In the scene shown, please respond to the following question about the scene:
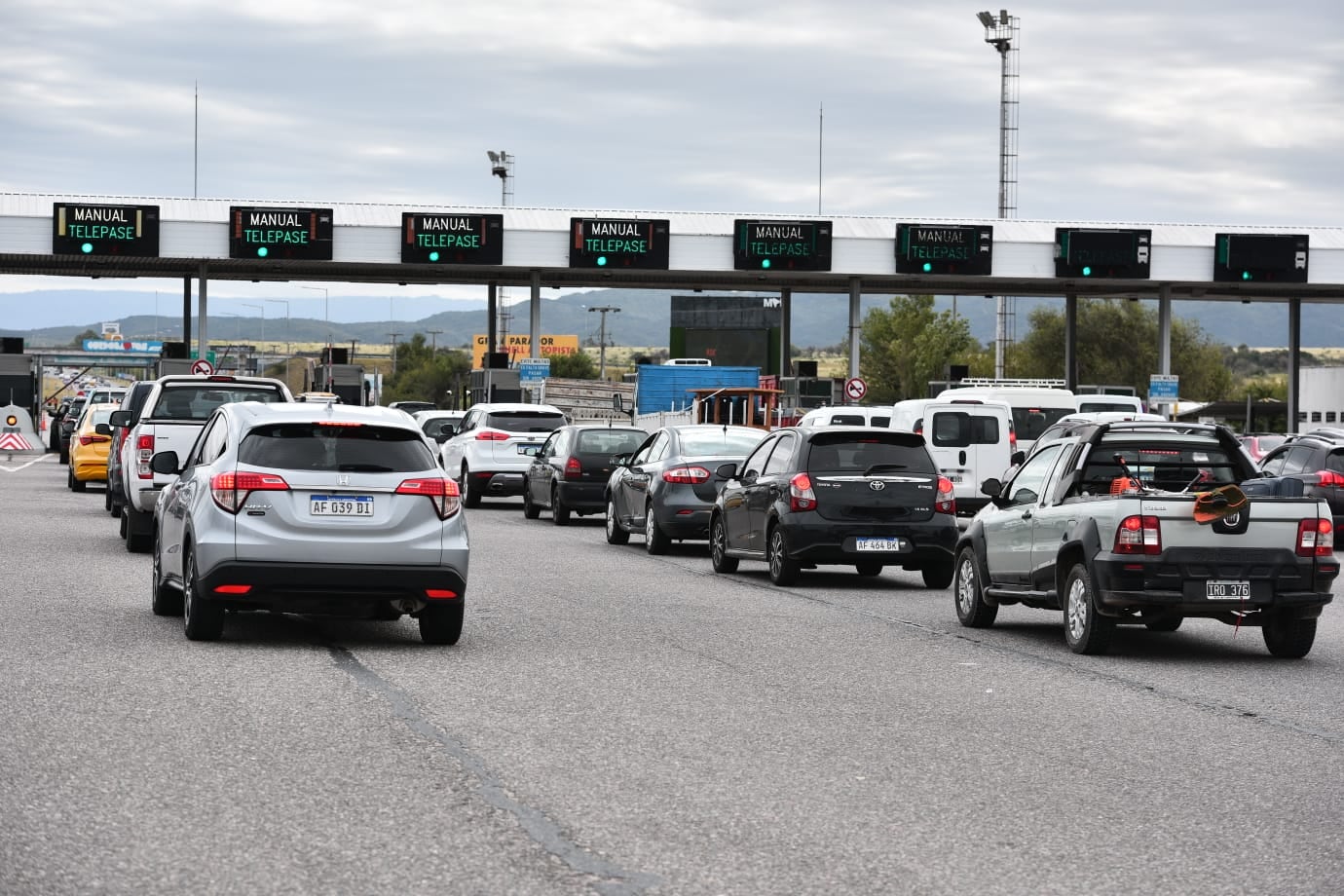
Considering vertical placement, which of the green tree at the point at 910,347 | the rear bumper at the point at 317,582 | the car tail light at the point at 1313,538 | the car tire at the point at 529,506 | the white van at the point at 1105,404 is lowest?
the car tire at the point at 529,506

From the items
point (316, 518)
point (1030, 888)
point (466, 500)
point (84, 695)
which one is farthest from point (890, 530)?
point (466, 500)

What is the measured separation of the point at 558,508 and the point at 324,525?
17.0 m

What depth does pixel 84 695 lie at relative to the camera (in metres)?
10.6

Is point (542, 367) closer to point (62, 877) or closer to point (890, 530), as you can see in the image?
point (890, 530)

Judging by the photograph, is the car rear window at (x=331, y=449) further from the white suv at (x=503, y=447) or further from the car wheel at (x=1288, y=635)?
the white suv at (x=503, y=447)

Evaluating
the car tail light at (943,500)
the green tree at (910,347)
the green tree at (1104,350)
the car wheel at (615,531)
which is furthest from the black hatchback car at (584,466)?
the green tree at (1104,350)

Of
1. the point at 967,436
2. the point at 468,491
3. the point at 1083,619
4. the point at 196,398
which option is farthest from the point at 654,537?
the point at 468,491

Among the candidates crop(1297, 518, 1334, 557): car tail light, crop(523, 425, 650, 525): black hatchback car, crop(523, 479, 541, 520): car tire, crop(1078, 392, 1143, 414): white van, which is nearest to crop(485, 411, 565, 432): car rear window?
crop(523, 479, 541, 520): car tire

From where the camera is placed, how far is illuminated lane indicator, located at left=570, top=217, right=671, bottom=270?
51.8 m

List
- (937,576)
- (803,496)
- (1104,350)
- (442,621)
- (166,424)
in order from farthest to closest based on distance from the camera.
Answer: (1104,350), (166,424), (937,576), (803,496), (442,621)

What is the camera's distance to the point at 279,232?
2008 inches

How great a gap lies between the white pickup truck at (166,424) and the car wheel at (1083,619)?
1068 centimetres

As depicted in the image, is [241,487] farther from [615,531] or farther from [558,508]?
[558,508]

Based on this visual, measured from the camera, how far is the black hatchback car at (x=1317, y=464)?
2742 cm
